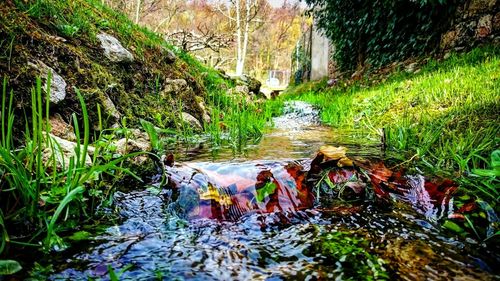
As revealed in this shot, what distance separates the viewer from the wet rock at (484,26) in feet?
15.4

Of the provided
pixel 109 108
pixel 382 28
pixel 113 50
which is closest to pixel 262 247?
pixel 109 108

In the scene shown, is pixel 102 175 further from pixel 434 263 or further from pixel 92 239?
pixel 434 263

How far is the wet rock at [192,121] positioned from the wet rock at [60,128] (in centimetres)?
135

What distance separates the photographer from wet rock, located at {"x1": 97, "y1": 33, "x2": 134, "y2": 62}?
2.88 m

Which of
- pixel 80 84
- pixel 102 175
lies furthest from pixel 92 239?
pixel 80 84

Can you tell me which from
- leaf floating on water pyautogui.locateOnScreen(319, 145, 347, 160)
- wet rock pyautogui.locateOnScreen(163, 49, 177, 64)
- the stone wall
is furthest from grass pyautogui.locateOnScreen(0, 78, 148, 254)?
the stone wall

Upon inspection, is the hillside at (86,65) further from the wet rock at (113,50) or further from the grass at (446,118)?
the grass at (446,118)

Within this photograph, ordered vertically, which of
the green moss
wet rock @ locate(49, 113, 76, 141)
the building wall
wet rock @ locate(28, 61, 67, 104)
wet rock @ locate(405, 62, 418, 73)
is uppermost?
the building wall

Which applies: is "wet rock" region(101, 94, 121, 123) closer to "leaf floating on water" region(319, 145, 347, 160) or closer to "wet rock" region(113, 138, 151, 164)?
"wet rock" region(113, 138, 151, 164)

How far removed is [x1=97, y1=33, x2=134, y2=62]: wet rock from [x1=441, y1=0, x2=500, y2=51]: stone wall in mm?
5094

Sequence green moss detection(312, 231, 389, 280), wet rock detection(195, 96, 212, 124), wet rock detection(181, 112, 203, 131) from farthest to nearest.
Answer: wet rock detection(195, 96, 212, 124), wet rock detection(181, 112, 203, 131), green moss detection(312, 231, 389, 280)

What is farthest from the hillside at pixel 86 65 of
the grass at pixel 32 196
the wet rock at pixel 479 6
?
the wet rock at pixel 479 6

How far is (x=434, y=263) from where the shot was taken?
0.81 meters

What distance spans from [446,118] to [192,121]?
2.30 meters
